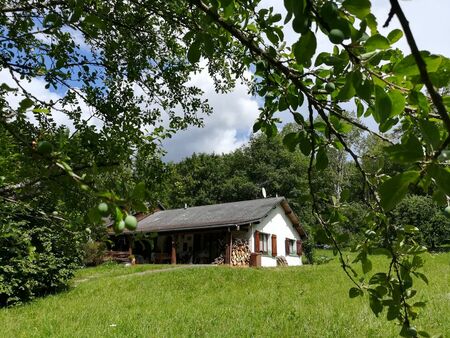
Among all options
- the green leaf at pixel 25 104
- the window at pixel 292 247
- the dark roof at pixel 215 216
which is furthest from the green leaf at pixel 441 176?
the window at pixel 292 247

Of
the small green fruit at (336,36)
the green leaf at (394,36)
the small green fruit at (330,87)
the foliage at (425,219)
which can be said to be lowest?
the small green fruit at (336,36)

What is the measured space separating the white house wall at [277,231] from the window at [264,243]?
0.22 meters

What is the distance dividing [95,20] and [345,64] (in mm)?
908

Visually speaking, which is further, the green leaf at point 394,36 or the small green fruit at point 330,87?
the small green fruit at point 330,87

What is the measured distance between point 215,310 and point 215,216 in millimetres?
17046

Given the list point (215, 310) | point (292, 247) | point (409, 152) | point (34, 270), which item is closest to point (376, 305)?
point (409, 152)

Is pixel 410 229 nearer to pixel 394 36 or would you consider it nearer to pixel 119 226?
pixel 394 36

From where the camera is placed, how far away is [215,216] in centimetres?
2706

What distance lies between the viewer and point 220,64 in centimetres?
589

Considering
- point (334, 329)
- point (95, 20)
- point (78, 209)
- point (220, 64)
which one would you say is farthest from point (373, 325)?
point (95, 20)

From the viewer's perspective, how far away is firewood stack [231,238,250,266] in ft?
79.6

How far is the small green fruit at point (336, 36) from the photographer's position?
3.27ft

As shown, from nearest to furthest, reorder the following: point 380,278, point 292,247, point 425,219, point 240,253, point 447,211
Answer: point 447,211, point 380,278, point 240,253, point 292,247, point 425,219

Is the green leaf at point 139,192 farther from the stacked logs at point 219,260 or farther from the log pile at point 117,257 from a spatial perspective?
the log pile at point 117,257
